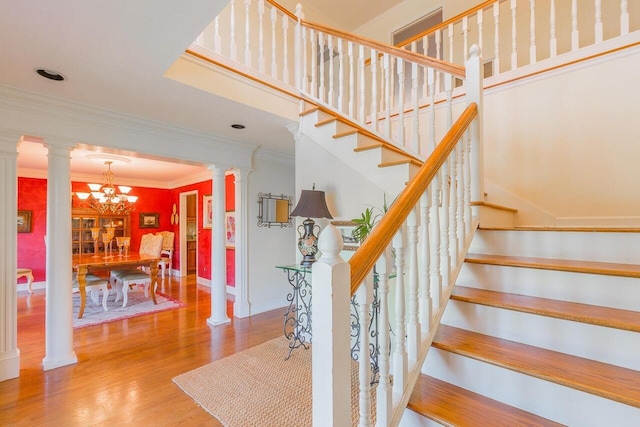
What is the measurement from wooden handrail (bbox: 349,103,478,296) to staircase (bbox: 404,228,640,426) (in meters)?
0.62

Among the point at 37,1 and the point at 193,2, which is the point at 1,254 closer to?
the point at 37,1

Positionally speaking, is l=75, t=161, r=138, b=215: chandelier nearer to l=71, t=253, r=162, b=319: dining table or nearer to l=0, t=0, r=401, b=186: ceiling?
l=71, t=253, r=162, b=319: dining table

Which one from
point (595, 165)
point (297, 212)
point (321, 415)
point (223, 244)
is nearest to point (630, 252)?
point (595, 165)

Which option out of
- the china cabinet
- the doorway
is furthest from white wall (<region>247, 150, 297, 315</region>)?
the china cabinet

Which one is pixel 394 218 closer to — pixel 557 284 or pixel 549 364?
pixel 549 364

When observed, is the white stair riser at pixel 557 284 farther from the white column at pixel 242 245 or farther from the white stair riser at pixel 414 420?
the white column at pixel 242 245

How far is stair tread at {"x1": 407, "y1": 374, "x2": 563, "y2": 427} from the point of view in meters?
1.06

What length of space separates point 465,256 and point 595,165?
5.43 feet

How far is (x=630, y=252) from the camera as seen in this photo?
4.76 ft

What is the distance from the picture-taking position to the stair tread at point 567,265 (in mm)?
1265

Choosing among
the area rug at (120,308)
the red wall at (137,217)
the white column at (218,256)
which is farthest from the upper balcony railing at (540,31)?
the area rug at (120,308)

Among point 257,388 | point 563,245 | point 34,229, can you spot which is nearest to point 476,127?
point 563,245

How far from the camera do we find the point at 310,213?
8.55 feet

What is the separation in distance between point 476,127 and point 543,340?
49.8 inches
